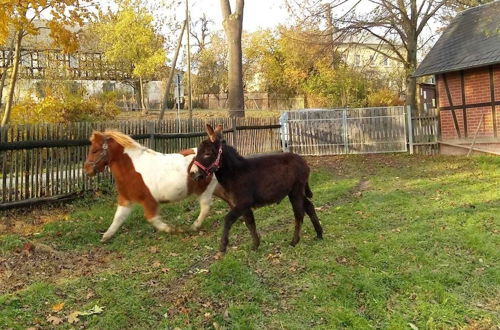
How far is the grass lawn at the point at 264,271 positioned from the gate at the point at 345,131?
11574 millimetres

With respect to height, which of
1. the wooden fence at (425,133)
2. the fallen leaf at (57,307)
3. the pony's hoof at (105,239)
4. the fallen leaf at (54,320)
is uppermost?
the wooden fence at (425,133)

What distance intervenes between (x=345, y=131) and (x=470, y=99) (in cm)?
526

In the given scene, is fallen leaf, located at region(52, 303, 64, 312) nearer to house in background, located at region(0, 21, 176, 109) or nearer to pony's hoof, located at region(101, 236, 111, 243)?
pony's hoof, located at region(101, 236, 111, 243)

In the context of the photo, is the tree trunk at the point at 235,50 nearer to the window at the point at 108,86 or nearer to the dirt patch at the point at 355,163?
the dirt patch at the point at 355,163

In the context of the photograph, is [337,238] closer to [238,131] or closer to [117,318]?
[117,318]

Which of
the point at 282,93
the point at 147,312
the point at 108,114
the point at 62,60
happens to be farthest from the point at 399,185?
the point at 282,93

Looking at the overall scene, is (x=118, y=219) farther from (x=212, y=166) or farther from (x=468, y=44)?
(x=468, y=44)

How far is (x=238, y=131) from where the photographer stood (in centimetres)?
1758

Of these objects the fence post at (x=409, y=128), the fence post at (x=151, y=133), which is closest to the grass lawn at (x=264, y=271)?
the fence post at (x=151, y=133)

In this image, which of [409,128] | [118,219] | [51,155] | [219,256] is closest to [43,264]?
[118,219]

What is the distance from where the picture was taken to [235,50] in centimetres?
2244

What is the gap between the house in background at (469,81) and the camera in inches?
717

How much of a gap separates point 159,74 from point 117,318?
3865cm

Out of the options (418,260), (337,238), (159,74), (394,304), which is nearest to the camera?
(394,304)
